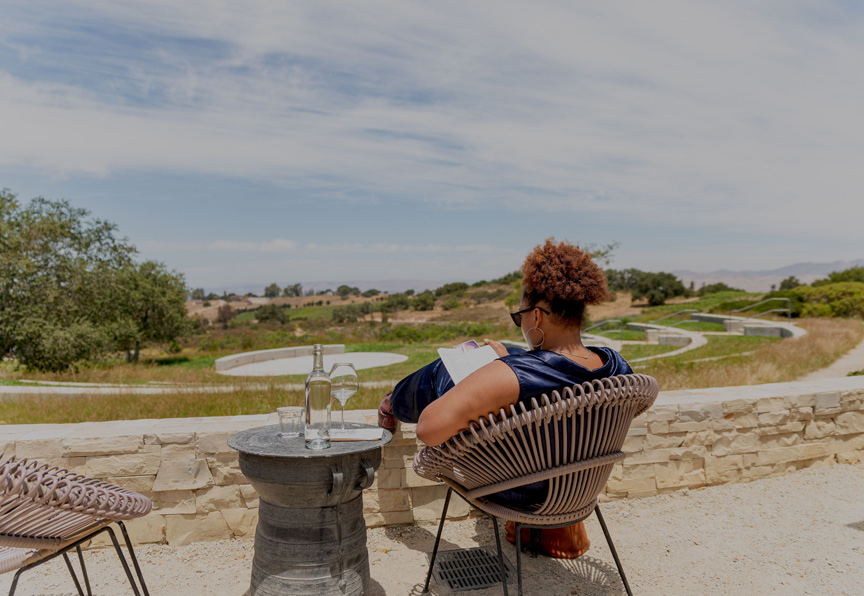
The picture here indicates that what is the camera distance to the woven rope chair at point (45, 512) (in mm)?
1783

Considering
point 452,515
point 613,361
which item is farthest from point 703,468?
point 613,361

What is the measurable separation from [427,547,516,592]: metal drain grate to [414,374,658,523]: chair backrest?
0.71 m

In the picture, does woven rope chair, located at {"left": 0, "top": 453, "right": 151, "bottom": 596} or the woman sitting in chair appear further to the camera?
the woman sitting in chair

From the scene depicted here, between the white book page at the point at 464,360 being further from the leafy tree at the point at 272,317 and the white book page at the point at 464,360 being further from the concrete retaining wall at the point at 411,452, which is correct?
the leafy tree at the point at 272,317

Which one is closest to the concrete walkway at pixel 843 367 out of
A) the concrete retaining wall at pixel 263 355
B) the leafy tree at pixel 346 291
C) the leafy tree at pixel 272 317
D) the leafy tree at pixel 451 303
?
the concrete retaining wall at pixel 263 355

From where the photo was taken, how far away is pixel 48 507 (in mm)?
1878

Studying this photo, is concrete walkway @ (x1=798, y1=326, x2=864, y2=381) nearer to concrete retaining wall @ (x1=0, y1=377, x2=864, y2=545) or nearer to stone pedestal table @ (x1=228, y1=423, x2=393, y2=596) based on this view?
concrete retaining wall @ (x1=0, y1=377, x2=864, y2=545)

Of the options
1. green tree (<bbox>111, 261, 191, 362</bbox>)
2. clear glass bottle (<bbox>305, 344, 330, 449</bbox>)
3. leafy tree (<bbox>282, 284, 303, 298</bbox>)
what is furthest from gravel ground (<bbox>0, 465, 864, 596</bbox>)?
leafy tree (<bbox>282, 284, 303, 298</bbox>)

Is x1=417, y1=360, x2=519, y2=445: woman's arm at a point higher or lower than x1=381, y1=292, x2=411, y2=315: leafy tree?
higher

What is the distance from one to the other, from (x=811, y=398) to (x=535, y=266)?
10.2ft

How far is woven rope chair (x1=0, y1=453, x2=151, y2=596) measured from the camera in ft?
5.85

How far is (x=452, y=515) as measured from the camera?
140 inches

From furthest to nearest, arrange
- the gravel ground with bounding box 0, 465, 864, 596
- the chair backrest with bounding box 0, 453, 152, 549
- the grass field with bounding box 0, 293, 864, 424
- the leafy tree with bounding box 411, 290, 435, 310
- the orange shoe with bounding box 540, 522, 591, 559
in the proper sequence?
the leafy tree with bounding box 411, 290, 435, 310 < the grass field with bounding box 0, 293, 864, 424 < the orange shoe with bounding box 540, 522, 591, 559 < the gravel ground with bounding box 0, 465, 864, 596 < the chair backrest with bounding box 0, 453, 152, 549

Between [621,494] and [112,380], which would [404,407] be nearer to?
[621,494]
